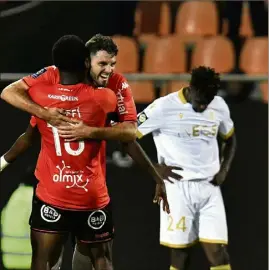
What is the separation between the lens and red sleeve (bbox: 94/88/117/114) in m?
5.04

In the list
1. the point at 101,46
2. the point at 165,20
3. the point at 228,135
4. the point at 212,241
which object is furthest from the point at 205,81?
the point at 165,20

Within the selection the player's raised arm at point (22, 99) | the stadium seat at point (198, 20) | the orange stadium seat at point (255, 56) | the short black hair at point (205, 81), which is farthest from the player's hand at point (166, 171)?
the stadium seat at point (198, 20)

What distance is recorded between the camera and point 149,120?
6.80m

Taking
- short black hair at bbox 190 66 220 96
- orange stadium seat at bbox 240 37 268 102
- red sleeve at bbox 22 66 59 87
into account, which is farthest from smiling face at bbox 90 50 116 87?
orange stadium seat at bbox 240 37 268 102

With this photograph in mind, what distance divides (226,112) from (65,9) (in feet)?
10.1

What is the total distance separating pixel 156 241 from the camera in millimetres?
7348

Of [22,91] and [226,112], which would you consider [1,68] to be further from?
[22,91]

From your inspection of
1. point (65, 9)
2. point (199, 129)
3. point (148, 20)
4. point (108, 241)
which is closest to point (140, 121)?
point (199, 129)

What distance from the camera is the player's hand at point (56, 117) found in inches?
196

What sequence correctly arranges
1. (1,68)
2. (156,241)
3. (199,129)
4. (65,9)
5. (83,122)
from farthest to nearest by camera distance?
(65,9) < (1,68) < (156,241) < (199,129) < (83,122)

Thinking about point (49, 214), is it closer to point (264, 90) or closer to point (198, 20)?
point (264, 90)

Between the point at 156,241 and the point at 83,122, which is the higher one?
the point at 83,122

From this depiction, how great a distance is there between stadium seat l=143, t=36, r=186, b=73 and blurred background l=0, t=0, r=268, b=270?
1cm

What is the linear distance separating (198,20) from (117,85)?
5.27 metres
